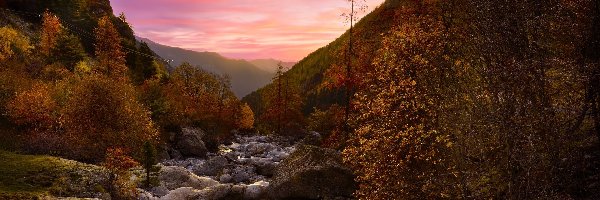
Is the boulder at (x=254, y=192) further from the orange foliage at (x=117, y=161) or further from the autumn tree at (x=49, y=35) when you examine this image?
the autumn tree at (x=49, y=35)

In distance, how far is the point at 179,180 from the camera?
2867cm

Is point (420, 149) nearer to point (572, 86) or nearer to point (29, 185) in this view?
point (572, 86)

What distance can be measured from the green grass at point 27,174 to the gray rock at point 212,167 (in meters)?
12.9

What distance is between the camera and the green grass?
19.2m

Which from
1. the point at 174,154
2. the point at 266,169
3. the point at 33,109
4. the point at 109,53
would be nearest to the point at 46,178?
the point at 33,109

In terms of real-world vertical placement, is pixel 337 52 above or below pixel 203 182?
above

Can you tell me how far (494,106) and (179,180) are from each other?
2359 cm

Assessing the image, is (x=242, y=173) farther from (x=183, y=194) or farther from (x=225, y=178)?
(x=183, y=194)

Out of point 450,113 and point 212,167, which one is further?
point 212,167

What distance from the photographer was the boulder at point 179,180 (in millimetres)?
27953

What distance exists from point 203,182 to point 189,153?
68.3 feet

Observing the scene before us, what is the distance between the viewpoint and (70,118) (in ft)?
102

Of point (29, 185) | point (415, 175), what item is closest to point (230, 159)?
point (29, 185)

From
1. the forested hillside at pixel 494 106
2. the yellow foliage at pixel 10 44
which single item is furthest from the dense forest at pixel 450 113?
the yellow foliage at pixel 10 44
